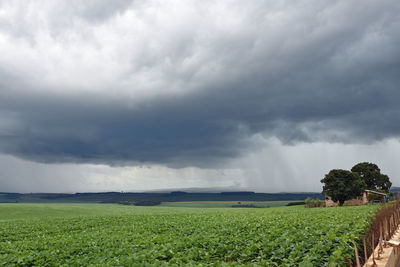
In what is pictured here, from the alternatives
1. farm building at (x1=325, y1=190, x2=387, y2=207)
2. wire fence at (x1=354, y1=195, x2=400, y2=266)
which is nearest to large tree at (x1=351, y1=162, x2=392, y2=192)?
farm building at (x1=325, y1=190, x2=387, y2=207)

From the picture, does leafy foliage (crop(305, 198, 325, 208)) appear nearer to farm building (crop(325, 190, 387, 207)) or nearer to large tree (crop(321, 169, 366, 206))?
farm building (crop(325, 190, 387, 207))

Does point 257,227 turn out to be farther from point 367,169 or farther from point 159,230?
point 367,169

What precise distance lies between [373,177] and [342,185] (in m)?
21.1

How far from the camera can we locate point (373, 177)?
76.4 m

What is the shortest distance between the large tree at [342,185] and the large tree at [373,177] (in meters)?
14.9

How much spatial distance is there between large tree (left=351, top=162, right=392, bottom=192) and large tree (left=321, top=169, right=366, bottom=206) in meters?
14.9

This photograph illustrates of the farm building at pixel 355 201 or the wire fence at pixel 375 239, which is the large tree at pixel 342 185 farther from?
the wire fence at pixel 375 239

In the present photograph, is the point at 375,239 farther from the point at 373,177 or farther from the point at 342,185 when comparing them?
the point at 373,177

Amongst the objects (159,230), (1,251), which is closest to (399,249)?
(159,230)

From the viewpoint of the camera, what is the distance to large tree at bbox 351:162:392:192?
76.2 metres

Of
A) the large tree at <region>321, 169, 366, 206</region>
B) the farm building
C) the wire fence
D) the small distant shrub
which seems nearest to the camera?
the wire fence

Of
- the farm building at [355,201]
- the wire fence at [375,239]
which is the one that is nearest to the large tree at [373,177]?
the farm building at [355,201]

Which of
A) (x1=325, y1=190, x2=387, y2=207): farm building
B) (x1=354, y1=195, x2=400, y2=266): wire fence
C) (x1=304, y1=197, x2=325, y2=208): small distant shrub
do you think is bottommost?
(x1=304, y1=197, x2=325, y2=208): small distant shrub

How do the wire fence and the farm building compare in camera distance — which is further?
the farm building
